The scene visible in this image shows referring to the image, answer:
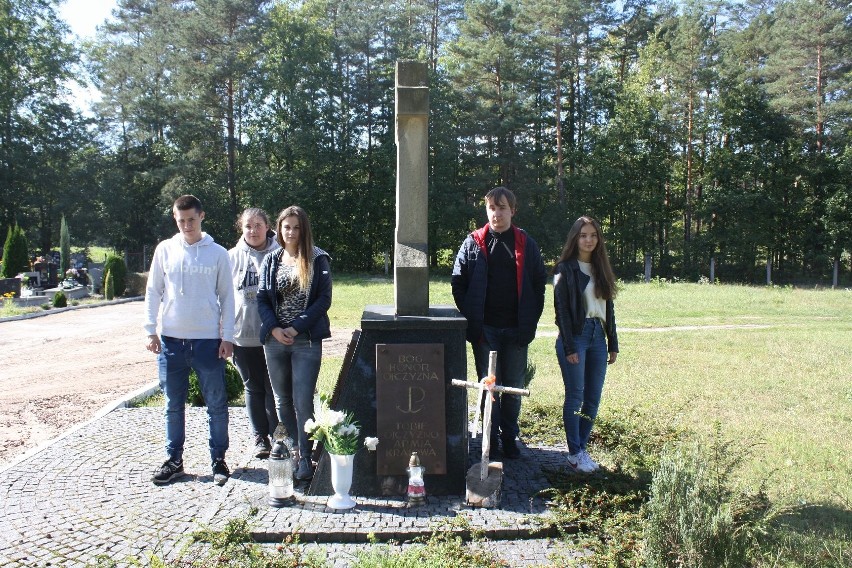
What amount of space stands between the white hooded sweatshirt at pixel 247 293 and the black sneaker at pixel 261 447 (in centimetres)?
76

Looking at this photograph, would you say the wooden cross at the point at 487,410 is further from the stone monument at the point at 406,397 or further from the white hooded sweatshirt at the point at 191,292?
the white hooded sweatshirt at the point at 191,292

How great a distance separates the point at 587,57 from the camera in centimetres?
3431

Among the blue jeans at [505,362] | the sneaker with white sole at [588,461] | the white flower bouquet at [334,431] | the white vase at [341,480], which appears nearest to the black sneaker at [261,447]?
the white flower bouquet at [334,431]

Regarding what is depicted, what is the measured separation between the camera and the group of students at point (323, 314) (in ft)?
15.3

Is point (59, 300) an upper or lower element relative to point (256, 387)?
lower

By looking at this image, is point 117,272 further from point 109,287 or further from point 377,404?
point 377,404

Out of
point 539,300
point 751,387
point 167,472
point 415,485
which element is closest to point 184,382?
point 167,472

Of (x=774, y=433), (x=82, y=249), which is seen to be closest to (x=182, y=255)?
(x=774, y=433)

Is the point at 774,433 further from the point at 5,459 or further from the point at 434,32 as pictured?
the point at 434,32

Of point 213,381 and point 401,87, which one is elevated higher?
point 401,87

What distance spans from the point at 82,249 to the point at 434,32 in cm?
2304

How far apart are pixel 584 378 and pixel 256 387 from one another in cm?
239

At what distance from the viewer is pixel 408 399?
446 centimetres

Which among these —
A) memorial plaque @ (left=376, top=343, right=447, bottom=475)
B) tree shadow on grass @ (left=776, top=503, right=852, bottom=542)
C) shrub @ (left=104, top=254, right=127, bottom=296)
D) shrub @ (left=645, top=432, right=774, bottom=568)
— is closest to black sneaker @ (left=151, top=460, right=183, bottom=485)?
memorial plaque @ (left=376, top=343, right=447, bottom=475)
